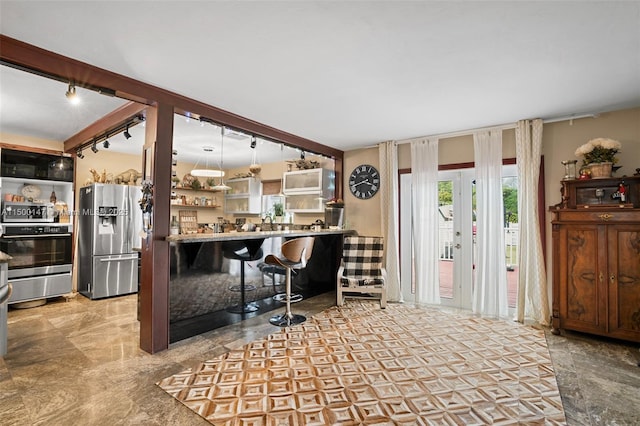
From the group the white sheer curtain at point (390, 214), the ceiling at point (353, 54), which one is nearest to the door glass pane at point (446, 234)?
the white sheer curtain at point (390, 214)

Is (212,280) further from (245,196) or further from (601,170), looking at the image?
(601,170)

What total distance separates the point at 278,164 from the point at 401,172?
A: 2.95 metres

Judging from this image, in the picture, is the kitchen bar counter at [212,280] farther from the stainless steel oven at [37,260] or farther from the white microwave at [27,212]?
the white microwave at [27,212]

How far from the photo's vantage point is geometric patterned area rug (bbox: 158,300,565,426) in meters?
2.01

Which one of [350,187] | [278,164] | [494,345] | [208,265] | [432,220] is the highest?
[278,164]

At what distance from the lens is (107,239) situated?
4898mm

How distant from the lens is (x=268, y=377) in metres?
2.46

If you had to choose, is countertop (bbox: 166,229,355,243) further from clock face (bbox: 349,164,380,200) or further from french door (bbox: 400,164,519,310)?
french door (bbox: 400,164,519,310)

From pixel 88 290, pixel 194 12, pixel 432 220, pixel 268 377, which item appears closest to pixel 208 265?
pixel 268 377

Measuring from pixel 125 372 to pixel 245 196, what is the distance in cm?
476

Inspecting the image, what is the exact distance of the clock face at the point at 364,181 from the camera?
5.20 m

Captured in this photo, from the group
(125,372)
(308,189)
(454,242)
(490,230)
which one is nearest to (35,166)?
(125,372)

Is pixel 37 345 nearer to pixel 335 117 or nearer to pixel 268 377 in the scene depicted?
pixel 268 377

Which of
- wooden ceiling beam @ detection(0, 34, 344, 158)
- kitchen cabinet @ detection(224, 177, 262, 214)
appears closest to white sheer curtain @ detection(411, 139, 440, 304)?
wooden ceiling beam @ detection(0, 34, 344, 158)
